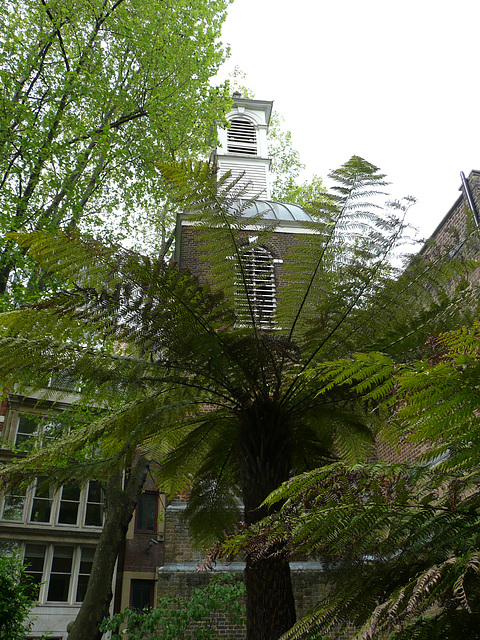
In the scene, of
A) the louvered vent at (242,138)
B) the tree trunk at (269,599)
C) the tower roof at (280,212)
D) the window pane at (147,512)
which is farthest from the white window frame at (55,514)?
the tree trunk at (269,599)

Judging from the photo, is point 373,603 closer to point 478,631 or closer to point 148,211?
point 478,631

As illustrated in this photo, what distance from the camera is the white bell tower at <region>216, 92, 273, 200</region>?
1856 cm

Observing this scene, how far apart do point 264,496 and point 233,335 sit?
3.74 feet

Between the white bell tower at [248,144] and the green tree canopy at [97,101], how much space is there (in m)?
3.54

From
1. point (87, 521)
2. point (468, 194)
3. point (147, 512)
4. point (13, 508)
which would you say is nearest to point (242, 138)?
point (468, 194)

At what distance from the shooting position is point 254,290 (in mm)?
4289

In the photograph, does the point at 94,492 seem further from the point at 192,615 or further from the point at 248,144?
the point at 248,144

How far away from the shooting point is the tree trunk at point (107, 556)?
9125 millimetres

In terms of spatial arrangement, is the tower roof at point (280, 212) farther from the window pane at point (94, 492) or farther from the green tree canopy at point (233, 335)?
the green tree canopy at point (233, 335)

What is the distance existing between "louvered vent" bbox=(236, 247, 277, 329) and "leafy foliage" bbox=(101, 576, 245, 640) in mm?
5914

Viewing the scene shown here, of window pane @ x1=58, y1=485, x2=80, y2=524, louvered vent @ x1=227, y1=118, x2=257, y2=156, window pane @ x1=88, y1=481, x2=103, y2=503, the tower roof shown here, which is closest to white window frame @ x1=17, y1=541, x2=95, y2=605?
window pane @ x1=58, y1=485, x2=80, y2=524

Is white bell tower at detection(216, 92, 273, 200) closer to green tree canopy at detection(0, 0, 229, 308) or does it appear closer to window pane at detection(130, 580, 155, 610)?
green tree canopy at detection(0, 0, 229, 308)

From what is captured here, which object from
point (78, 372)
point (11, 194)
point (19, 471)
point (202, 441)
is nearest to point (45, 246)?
point (78, 372)

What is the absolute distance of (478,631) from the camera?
1.96 meters
